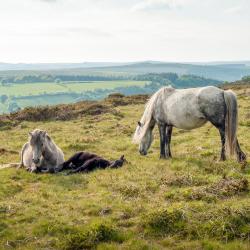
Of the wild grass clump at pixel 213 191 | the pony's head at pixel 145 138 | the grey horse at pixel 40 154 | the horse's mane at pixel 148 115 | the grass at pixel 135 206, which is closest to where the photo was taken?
the grass at pixel 135 206

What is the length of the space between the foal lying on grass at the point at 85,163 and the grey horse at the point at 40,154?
361 millimetres

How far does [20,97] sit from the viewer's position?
193125 millimetres

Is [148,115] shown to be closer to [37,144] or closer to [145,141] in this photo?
[145,141]

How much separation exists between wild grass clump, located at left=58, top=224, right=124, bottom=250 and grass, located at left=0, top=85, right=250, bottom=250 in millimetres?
21

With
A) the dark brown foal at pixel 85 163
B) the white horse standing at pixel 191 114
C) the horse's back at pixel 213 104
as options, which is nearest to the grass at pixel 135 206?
the dark brown foal at pixel 85 163

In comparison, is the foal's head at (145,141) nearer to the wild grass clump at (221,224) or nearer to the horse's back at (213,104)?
the horse's back at (213,104)

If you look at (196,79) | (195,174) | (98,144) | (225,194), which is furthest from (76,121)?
(196,79)

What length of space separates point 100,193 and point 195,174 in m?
3.24

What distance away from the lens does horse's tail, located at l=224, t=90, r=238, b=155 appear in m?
15.3

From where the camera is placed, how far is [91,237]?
9.07m

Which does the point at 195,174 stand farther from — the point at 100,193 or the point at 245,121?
the point at 245,121

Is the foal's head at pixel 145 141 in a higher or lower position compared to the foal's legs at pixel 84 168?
higher

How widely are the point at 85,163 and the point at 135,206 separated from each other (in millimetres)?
5131

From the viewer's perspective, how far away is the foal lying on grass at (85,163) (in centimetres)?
1548
